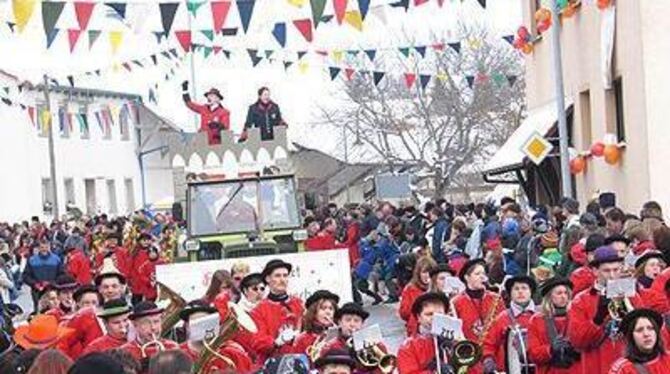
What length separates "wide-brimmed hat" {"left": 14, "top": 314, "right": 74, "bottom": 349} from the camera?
8711 millimetres

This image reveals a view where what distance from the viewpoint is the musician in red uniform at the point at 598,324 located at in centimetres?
946

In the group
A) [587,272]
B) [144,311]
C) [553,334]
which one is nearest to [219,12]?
[587,272]

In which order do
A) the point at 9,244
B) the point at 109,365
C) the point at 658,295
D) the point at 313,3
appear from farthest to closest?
the point at 9,244, the point at 313,3, the point at 658,295, the point at 109,365

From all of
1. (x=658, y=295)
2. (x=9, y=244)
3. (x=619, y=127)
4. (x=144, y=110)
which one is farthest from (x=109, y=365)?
(x=144, y=110)

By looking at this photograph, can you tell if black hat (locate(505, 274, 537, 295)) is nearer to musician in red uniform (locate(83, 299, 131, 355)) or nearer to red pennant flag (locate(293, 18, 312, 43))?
musician in red uniform (locate(83, 299, 131, 355))

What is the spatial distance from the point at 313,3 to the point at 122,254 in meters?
5.19

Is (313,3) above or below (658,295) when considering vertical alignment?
above

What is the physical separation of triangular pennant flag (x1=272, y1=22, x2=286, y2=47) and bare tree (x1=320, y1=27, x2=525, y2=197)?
2860 centimetres

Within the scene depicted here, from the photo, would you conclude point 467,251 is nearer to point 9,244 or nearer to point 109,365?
point 109,365

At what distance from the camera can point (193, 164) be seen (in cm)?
1870

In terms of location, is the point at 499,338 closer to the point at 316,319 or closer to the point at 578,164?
the point at 316,319

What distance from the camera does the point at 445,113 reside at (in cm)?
5369

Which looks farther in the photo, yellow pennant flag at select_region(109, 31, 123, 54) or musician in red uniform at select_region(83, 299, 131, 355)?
yellow pennant flag at select_region(109, 31, 123, 54)

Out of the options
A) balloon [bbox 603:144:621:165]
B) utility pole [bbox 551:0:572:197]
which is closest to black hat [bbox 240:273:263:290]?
utility pole [bbox 551:0:572:197]
